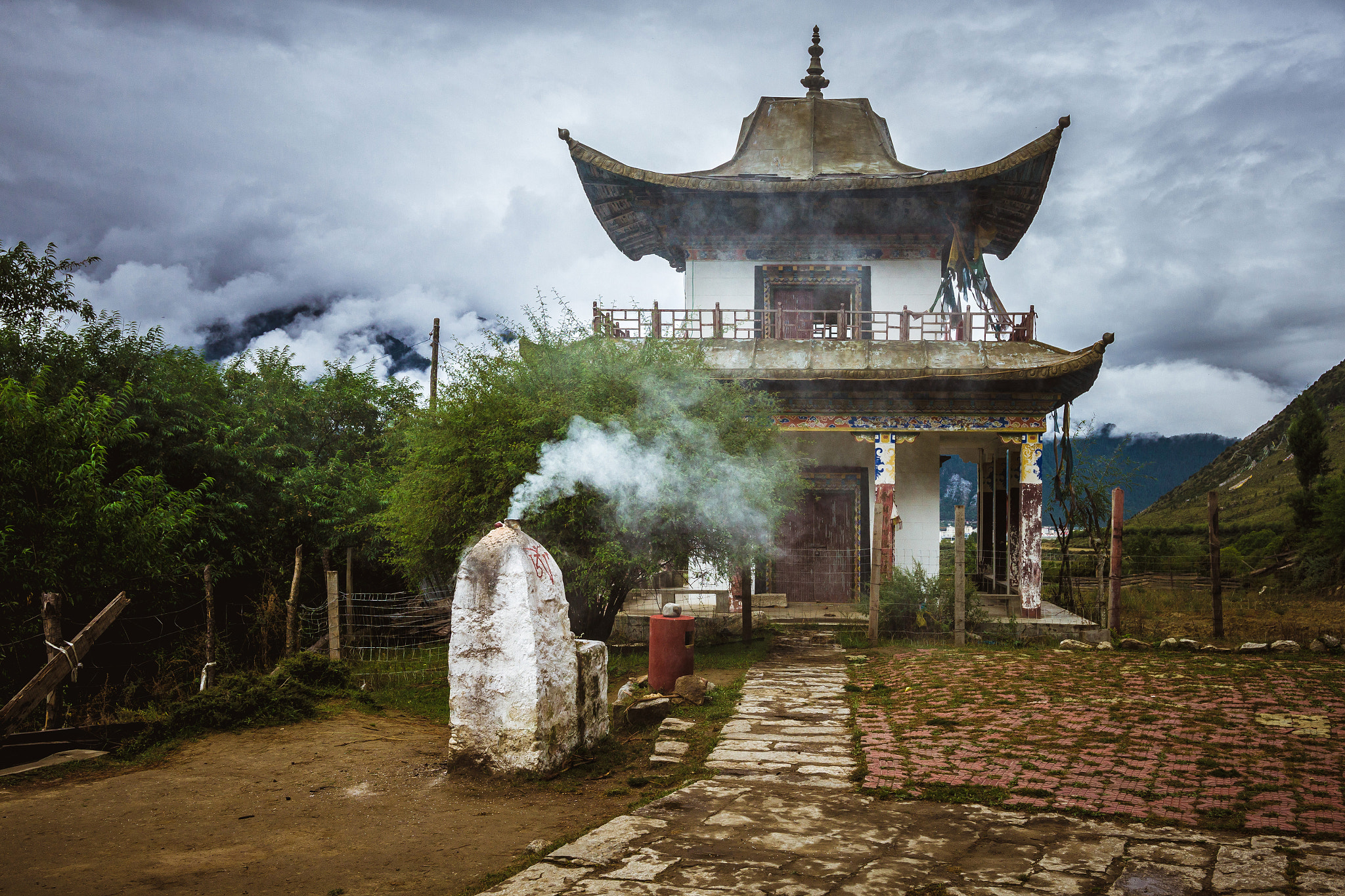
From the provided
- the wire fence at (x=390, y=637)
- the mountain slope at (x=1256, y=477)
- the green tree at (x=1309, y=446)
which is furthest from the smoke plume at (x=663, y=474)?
the mountain slope at (x=1256, y=477)

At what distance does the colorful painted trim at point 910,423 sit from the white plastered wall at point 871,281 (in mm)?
2452

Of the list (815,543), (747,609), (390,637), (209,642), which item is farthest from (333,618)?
(815,543)

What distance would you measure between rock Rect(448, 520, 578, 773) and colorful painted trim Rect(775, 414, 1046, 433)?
7.37 m

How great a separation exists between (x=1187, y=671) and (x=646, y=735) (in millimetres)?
5665

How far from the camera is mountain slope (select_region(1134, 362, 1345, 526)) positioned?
28.8 meters

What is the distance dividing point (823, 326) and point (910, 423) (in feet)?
7.08

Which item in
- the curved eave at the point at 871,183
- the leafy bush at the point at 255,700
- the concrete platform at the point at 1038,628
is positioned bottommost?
the leafy bush at the point at 255,700

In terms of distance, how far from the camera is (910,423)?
1256 centimetres

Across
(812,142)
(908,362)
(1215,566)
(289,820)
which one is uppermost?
(812,142)

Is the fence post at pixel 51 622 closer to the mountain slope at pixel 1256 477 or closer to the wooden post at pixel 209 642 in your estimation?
the wooden post at pixel 209 642

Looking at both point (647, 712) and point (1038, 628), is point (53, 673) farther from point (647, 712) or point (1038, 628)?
point (1038, 628)

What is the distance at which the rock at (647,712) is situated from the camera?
701cm

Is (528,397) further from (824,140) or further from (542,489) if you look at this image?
(824,140)

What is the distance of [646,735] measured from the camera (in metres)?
6.64
